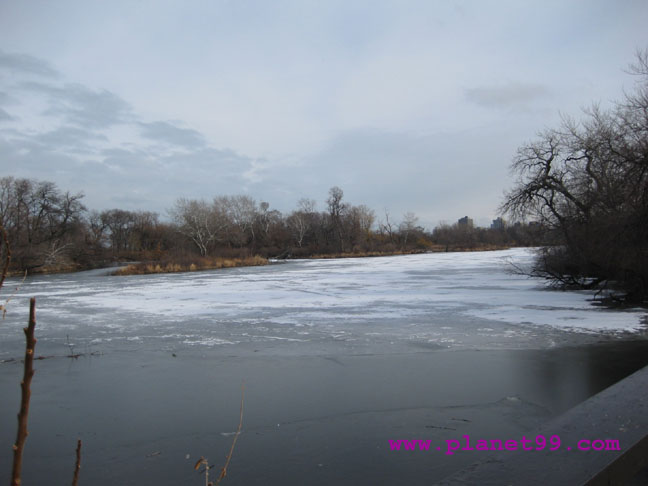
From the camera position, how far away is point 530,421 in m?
4.16

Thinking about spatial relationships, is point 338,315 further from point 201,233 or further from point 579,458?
point 201,233

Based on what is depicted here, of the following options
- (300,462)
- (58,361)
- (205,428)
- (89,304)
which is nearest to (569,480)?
(300,462)

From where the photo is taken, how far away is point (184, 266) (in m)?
35.0

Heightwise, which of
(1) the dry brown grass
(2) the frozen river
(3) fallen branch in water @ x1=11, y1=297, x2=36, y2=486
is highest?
(3) fallen branch in water @ x1=11, y1=297, x2=36, y2=486

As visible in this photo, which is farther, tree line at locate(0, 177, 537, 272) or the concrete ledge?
tree line at locate(0, 177, 537, 272)

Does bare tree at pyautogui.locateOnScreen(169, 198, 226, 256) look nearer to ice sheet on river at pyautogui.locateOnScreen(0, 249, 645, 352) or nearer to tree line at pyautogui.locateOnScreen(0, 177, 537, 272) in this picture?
tree line at pyautogui.locateOnScreen(0, 177, 537, 272)

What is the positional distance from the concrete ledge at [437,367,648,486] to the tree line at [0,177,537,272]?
1662cm

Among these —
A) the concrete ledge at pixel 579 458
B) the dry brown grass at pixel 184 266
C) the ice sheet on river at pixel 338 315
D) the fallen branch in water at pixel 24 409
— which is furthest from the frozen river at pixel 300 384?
the dry brown grass at pixel 184 266

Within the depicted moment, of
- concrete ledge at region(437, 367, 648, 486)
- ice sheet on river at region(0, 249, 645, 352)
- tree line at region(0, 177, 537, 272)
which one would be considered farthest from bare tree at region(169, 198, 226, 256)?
concrete ledge at region(437, 367, 648, 486)

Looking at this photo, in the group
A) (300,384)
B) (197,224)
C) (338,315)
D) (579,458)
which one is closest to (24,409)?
(579,458)

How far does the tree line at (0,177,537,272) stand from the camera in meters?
40.2

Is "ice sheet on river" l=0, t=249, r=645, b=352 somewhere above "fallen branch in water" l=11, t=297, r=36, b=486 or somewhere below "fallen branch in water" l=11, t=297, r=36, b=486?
below

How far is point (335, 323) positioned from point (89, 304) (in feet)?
29.0

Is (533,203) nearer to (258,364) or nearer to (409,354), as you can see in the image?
(409,354)
